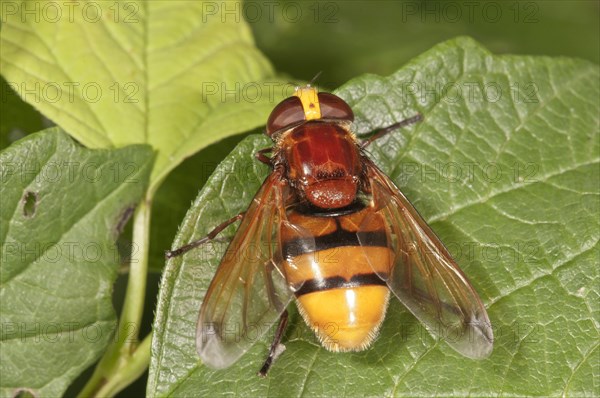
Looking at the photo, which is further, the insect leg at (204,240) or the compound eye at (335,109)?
the compound eye at (335,109)

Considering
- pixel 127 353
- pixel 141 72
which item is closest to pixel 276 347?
pixel 127 353

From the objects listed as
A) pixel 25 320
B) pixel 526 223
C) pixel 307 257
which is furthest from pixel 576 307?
pixel 25 320

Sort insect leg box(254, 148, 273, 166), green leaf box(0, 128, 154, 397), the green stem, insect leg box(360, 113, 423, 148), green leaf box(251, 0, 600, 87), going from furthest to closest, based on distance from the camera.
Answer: green leaf box(251, 0, 600, 87), insect leg box(360, 113, 423, 148), insect leg box(254, 148, 273, 166), the green stem, green leaf box(0, 128, 154, 397)

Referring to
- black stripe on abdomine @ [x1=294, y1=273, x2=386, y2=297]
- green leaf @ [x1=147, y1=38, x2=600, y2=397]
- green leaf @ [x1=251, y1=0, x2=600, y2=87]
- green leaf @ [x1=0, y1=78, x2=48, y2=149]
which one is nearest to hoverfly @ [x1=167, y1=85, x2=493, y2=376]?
black stripe on abdomine @ [x1=294, y1=273, x2=386, y2=297]

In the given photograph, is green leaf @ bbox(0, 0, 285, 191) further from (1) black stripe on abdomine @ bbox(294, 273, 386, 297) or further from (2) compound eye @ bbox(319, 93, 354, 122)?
(1) black stripe on abdomine @ bbox(294, 273, 386, 297)

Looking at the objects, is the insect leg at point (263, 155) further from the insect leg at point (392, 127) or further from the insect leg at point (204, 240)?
the insect leg at point (392, 127)

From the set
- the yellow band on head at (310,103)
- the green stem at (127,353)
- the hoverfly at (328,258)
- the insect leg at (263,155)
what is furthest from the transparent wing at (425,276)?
the green stem at (127,353)

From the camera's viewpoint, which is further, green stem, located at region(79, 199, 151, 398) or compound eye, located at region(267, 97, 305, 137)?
compound eye, located at region(267, 97, 305, 137)
